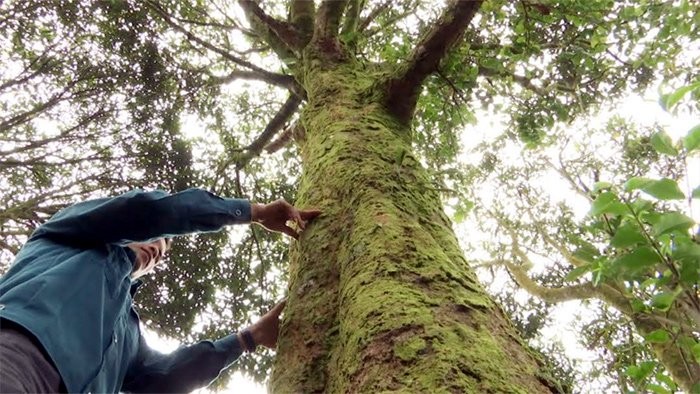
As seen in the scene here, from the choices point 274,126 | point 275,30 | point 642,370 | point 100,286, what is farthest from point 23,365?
point 274,126

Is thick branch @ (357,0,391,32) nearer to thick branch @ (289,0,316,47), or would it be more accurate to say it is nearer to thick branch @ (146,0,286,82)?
thick branch @ (289,0,316,47)

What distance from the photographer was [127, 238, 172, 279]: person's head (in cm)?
231

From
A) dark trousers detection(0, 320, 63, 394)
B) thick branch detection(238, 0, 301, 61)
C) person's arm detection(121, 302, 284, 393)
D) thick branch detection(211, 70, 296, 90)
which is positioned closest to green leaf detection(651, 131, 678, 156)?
person's arm detection(121, 302, 284, 393)

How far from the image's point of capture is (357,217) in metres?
2.19

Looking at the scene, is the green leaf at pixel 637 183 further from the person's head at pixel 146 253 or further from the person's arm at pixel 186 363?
the person's head at pixel 146 253

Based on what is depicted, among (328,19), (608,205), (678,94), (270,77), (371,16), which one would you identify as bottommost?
(608,205)

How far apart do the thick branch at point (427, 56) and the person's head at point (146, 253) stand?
149cm

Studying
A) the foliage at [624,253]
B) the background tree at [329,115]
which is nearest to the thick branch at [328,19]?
the background tree at [329,115]

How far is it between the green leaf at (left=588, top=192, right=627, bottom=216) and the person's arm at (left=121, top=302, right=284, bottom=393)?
4.88 feet

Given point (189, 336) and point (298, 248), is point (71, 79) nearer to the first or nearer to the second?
point (189, 336)

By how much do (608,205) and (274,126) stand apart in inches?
182

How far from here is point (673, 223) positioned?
4.86 ft

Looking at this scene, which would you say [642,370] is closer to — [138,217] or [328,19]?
[138,217]

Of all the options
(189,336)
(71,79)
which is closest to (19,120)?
(71,79)
